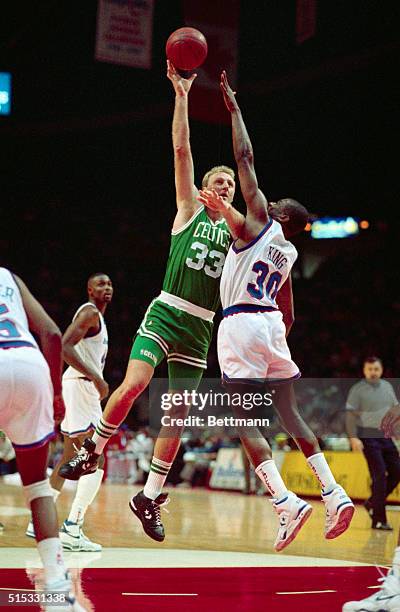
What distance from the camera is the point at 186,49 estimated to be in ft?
20.9

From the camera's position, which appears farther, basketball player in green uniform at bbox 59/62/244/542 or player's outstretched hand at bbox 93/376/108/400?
player's outstretched hand at bbox 93/376/108/400

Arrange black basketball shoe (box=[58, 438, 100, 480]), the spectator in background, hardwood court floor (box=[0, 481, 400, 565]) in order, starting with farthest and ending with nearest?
the spectator in background < hardwood court floor (box=[0, 481, 400, 565]) < black basketball shoe (box=[58, 438, 100, 480])

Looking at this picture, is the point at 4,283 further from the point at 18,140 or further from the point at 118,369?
the point at 18,140

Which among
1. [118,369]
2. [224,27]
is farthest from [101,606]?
[118,369]

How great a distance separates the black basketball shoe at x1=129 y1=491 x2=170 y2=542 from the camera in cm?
596

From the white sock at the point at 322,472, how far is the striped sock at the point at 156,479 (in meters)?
1.12

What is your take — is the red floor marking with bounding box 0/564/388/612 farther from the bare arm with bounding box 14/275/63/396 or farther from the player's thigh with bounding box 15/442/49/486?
the bare arm with bounding box 14/275/63/396

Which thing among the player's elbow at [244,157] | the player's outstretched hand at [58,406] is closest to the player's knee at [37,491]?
the player's outstretched hand at [58,406]

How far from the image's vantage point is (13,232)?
2467cm

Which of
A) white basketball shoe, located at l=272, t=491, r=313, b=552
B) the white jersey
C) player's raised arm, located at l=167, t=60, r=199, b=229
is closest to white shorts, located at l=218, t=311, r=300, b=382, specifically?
white basketball shoe, located at l=272, t=491, r=313, b=552

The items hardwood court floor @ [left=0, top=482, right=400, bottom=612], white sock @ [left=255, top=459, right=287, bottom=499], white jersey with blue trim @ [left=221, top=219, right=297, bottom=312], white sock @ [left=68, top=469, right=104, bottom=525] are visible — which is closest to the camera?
hardwood court floor @ [left=0, top=482, right=400, bottom=612]

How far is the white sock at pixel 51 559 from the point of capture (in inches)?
152

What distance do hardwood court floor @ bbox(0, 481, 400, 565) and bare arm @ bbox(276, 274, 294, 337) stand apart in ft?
6.95

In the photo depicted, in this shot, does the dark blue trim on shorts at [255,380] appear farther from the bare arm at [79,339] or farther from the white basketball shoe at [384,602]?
the bare arm at [79,339]
